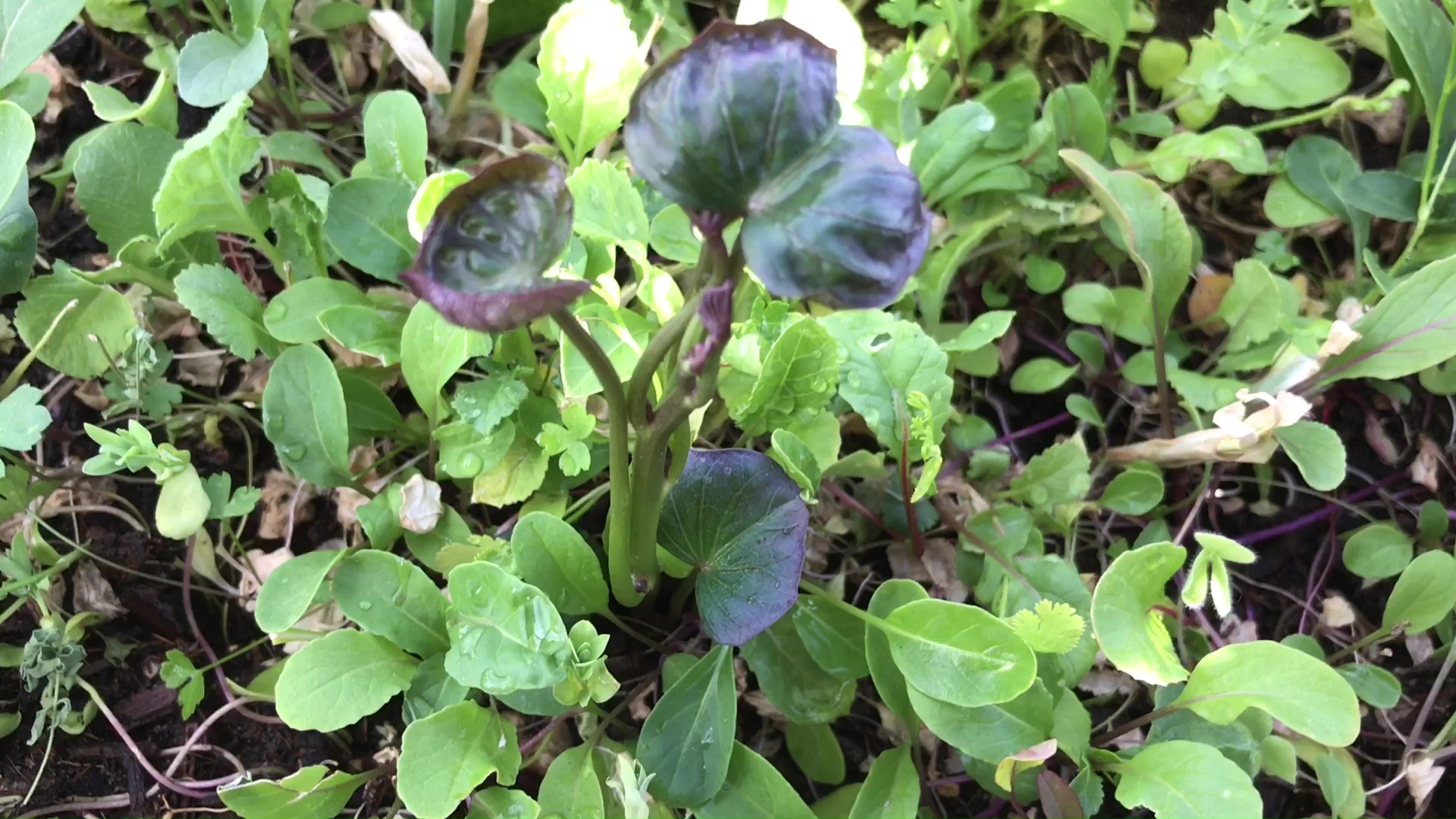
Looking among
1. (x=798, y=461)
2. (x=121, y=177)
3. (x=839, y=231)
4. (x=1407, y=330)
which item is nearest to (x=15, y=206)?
(x=121, y=177)

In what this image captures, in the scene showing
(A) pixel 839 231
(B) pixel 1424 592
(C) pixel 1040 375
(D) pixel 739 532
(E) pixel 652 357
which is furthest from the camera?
(C) pixel 1040 375

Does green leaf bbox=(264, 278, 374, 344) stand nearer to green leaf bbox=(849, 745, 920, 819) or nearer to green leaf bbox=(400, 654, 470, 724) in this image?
green leaf bbox=(400, 654, 470, 724)

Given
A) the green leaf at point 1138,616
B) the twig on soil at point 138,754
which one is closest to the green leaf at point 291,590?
the twig on soil at point 138,754

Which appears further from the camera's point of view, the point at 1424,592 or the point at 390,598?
the point at 1424,592

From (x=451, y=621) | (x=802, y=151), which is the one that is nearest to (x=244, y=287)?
(x=451, y=621)

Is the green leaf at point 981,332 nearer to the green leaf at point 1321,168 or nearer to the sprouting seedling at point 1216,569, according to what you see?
the sprouting seedling at point 1216,569

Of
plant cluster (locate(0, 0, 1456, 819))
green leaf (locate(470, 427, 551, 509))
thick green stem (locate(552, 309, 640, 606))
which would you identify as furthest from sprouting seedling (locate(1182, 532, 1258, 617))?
green leaf (locate(470, 427, 551, 509))

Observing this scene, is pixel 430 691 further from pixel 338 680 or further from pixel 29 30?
pixel 29 30

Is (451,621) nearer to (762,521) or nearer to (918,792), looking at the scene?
(762,521)

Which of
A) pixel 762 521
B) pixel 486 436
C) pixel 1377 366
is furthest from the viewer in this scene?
pixel 1377 366
